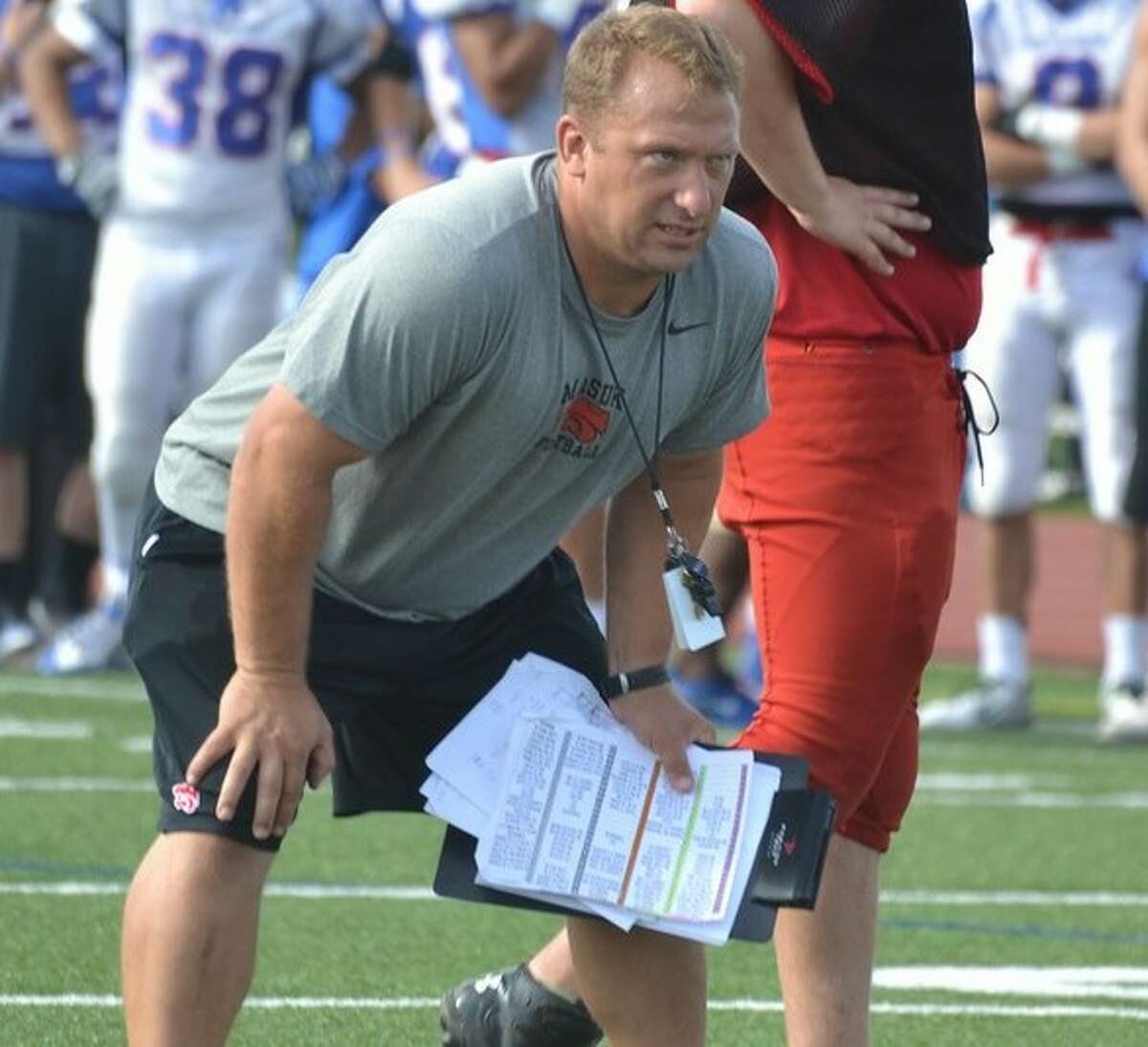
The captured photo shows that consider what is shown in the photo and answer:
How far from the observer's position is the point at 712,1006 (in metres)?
5.41

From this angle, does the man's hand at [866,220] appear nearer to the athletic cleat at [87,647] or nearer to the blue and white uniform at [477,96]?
the blue and white uniform at [477,96]

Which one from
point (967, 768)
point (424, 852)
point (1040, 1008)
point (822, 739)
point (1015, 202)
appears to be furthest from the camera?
point (1015, 202)

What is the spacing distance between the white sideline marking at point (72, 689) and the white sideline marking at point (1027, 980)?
3.84m

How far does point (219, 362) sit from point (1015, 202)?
2.50 metres

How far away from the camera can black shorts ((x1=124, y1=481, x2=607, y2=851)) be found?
411cm

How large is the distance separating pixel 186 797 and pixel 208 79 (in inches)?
241

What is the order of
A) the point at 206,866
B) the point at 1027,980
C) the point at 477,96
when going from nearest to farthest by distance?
the point at 206,866 → the point at 1027,980 → the point at 477,96

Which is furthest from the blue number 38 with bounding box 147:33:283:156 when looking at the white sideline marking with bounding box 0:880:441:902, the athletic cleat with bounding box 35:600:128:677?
the white sideline marking with bounding box 0:880:441:902

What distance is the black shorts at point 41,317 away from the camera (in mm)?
10219

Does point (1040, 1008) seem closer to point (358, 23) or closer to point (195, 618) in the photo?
point (195, 618)

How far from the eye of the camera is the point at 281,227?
10.3 metres

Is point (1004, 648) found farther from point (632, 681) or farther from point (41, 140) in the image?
point (632, 681)

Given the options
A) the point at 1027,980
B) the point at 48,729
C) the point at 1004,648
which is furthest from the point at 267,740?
the point at 1004,648

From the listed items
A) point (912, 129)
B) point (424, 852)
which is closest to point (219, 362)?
point (424, 852)
